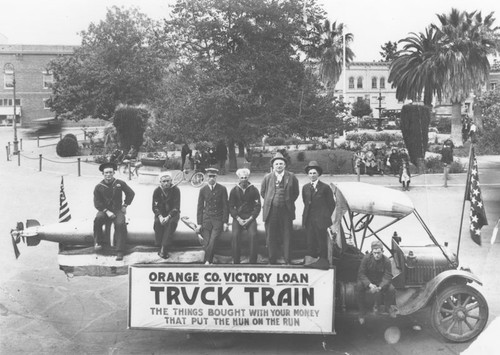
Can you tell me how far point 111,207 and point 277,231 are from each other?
2.45 meters

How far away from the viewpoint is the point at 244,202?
26.6 feet

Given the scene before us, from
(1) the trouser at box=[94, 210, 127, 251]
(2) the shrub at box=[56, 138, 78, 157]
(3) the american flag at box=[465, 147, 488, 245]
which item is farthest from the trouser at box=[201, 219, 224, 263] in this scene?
(2) the shrub at box=[56, 138, 78, 157]

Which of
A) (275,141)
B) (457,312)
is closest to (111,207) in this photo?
(457,312)

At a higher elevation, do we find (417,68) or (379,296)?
(417,68)

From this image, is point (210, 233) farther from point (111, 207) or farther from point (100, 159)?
point (100, 159)

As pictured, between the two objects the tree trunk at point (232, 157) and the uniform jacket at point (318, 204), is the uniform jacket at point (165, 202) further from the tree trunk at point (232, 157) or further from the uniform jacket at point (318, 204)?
the tree trunk at point (232, 157)

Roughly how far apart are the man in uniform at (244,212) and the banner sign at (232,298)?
454 mm

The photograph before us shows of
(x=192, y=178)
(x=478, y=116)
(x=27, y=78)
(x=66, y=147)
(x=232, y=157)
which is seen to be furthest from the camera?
(x=27, y=78)

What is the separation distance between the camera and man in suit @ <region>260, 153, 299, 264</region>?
25.5 feet

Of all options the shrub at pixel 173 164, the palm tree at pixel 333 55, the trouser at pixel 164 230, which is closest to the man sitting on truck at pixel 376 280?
the trouser at pixel 164 230

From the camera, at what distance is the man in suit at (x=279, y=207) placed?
25.5 feet

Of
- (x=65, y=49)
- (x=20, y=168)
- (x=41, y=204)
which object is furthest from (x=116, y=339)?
(x=65, y=49)

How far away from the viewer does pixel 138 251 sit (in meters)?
8.09

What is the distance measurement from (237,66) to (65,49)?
37943 millimetres
